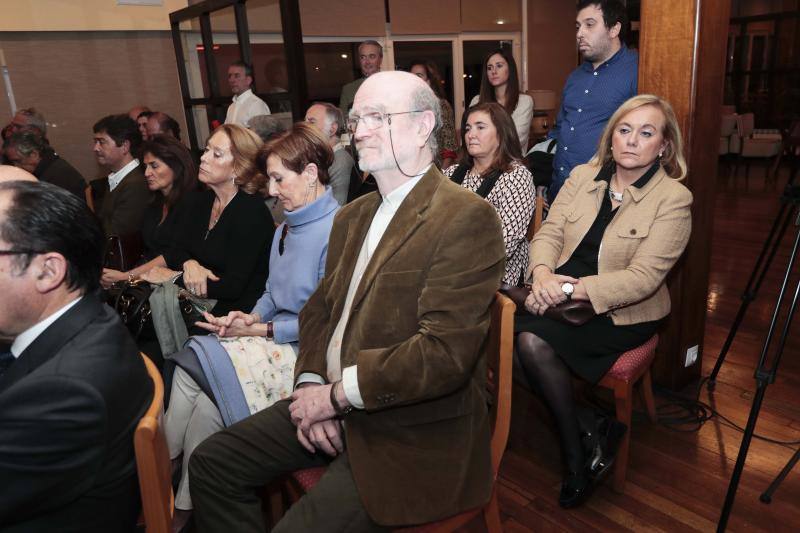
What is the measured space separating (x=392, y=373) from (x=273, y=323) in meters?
0.80

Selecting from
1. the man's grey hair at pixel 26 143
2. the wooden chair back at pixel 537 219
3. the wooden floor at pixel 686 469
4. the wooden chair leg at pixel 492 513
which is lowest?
the wooden floor at pixel 686 469

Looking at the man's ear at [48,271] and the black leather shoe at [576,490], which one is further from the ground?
the man's ear at [48,271]

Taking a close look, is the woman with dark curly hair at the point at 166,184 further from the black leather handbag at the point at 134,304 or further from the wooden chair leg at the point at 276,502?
the wooden chair leg at the point at 276,502

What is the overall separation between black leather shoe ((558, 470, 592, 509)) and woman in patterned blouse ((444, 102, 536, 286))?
86cm

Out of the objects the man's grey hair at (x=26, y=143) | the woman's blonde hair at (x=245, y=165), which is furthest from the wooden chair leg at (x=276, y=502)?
the man's grey hair at (x=26, y=143)

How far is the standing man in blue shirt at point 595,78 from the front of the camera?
2.74 meters

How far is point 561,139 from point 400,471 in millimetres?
2254

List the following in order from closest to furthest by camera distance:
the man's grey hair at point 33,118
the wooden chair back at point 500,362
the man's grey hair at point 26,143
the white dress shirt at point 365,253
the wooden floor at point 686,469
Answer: the wooden chair back at point 500,362, the white dress shirt at point 365,253, the wooden floor at point 686,469, the man's grey hair at point 26,143, the man's grey hair at point 33,118

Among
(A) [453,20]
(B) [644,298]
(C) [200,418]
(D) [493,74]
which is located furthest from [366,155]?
(A) [453,20]

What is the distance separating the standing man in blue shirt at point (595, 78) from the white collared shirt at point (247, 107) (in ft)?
7.32

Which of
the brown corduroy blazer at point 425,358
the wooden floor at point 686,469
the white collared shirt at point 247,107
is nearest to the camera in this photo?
the brown corduroy blazer at point 425,358

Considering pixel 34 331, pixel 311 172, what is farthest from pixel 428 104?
pixel 34 331

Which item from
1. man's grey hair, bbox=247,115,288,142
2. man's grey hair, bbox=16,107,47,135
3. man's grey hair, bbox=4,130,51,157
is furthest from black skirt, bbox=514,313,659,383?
man's grey hair, bbox=16,107,47,135

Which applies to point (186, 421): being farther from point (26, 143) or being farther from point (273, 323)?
point (26, 143)
